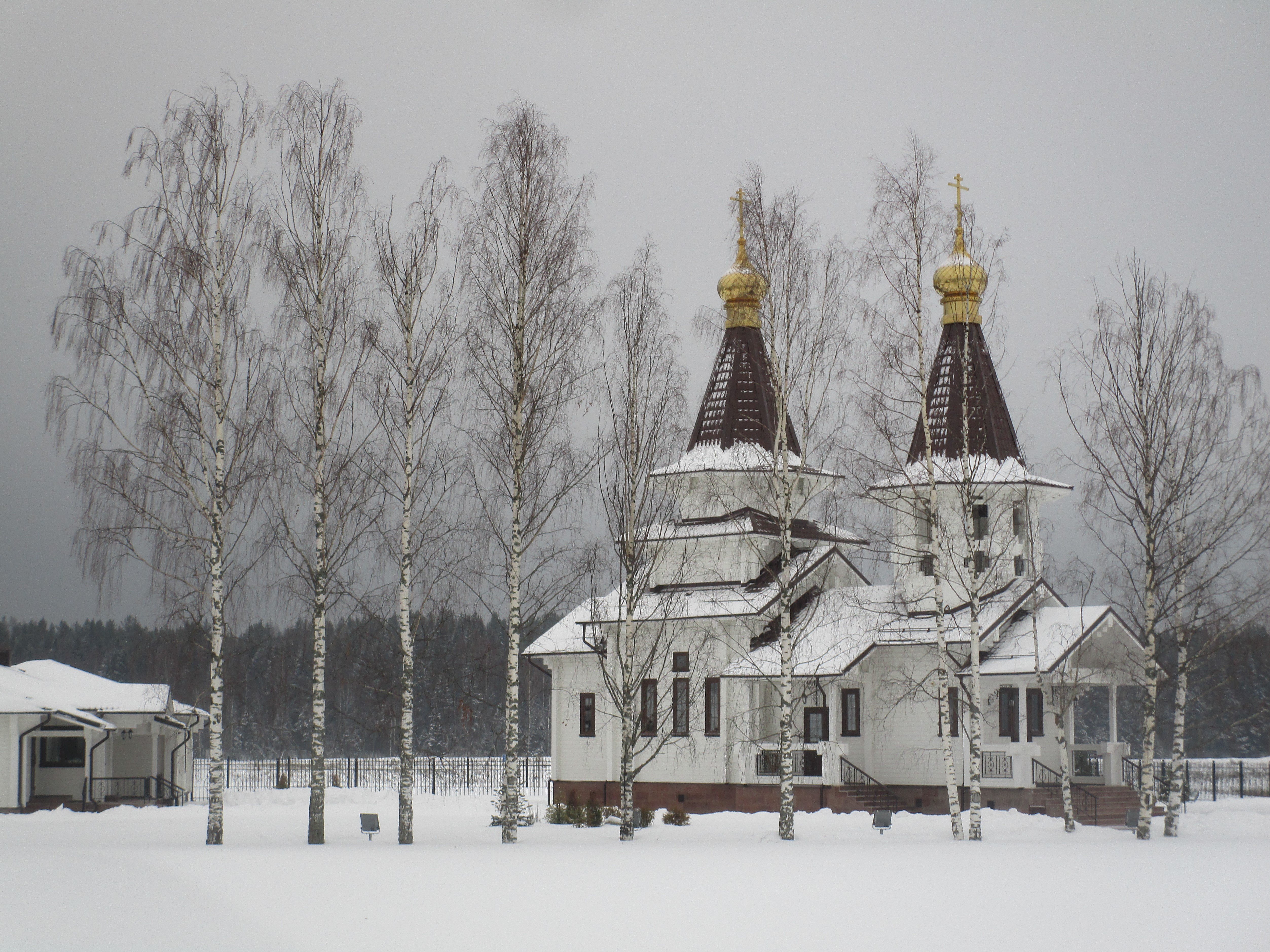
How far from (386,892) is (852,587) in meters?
20.1

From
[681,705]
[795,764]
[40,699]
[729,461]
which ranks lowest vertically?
[795,764]

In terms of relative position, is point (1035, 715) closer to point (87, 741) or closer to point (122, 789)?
point (87, 741)

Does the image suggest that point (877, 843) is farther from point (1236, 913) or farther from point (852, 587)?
point (852, 587)

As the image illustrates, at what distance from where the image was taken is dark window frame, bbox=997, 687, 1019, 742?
29719 mm

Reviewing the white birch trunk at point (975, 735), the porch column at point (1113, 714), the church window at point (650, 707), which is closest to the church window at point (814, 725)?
the church window at point (650, 707)

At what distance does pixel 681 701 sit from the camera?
103 feet

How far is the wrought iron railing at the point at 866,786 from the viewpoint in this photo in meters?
29.1

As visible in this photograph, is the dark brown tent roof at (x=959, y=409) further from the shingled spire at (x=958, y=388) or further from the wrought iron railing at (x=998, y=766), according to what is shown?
the wrought iron railing at (x=998, y=766)

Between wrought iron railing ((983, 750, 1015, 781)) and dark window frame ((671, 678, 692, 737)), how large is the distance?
6539 millimetres

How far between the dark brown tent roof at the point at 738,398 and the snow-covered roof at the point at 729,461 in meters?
0.24

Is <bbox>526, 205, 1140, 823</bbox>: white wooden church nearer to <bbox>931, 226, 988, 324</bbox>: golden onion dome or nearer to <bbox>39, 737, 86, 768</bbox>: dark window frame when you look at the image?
<bbox>931, 226, 988, 324</bbox>: golden onion dome

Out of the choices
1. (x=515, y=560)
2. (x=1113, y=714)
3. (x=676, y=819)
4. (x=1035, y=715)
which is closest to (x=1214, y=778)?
(x=1113, y=714)

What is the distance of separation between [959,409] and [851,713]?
7293 mm

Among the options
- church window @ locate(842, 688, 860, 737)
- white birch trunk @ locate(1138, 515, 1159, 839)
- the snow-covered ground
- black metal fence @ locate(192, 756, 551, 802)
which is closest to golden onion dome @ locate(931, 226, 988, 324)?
white birch trunk @ locate(1138, 515, 1159, 839)
